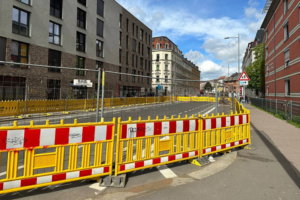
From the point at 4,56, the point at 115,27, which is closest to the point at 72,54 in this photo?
the point at 4,56

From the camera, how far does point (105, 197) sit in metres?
Answer: 3.03

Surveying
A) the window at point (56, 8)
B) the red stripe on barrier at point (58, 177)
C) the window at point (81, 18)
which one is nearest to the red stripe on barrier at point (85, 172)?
the red stripe on barrier at point (58, 177)

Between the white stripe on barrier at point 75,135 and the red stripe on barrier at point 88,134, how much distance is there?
0.22 ft

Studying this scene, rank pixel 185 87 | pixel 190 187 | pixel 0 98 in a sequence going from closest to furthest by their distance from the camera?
pixel 190 187
pixel 0 98
pixel 185 87

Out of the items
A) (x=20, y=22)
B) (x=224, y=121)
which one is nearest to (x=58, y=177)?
(x=224, y=121)

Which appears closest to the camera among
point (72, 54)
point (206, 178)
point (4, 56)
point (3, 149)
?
point (3, 149)

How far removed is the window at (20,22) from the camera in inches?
696

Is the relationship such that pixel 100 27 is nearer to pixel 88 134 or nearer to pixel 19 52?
pixel 19 52

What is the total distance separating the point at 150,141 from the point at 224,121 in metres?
2.50

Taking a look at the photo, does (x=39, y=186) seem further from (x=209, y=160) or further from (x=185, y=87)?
(x=185, y=87)

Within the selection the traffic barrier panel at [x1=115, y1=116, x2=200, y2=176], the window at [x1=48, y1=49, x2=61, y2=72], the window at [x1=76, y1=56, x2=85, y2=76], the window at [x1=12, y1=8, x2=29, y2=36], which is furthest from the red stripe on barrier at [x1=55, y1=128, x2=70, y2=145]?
the window at [x1=76, y1=56, x2=85, y2=76]

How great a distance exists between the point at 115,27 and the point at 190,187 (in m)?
32.8

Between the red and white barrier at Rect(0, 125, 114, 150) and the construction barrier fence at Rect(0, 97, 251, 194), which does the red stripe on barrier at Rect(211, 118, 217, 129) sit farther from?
the red and white barrier at Rect(0, 125, 114, 150)

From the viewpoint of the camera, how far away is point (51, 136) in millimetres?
3174
